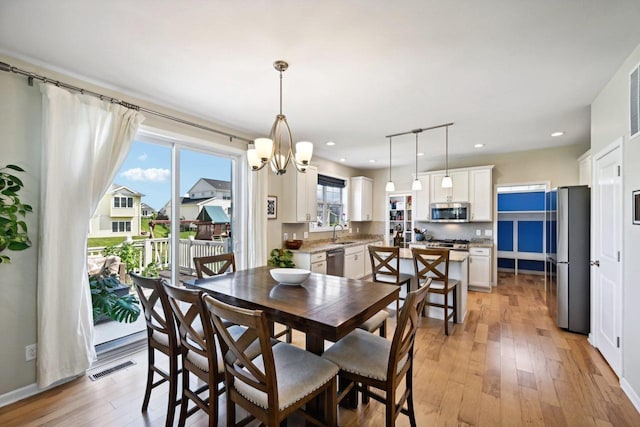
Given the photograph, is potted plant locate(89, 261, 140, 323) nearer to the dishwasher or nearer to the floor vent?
the floor vent

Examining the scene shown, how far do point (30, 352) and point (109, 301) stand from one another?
597mm

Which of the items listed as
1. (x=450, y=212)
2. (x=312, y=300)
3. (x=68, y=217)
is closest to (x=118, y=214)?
→ (x=68, y=217)

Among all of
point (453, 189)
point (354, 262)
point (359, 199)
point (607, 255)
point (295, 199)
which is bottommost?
point (354, 262)

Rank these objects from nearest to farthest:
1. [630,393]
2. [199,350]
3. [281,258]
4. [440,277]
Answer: [199,350] → [630,393] → [440,277] → [281,258]

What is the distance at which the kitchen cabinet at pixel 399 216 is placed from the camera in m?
6.78

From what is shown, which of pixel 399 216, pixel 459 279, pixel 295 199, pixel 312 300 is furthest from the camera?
pixel 399 216

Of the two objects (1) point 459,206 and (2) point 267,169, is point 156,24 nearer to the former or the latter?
(2) point 267,169

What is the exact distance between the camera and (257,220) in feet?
13.3

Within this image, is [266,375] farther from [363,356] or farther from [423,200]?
[423,200]

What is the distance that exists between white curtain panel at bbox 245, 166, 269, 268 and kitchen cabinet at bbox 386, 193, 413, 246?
380 centimetres

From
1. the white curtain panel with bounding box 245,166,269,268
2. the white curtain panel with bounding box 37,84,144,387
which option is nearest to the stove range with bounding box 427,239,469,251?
the white curtain panel with bounding box 245,166,269,268

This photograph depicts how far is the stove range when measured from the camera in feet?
17.6

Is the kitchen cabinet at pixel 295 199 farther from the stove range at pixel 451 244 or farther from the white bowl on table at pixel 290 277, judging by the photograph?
the stove range at pixel 451 244

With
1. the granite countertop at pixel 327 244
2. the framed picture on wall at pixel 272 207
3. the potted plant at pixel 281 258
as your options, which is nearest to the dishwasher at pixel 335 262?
the granite countertop at pixel 327 244
